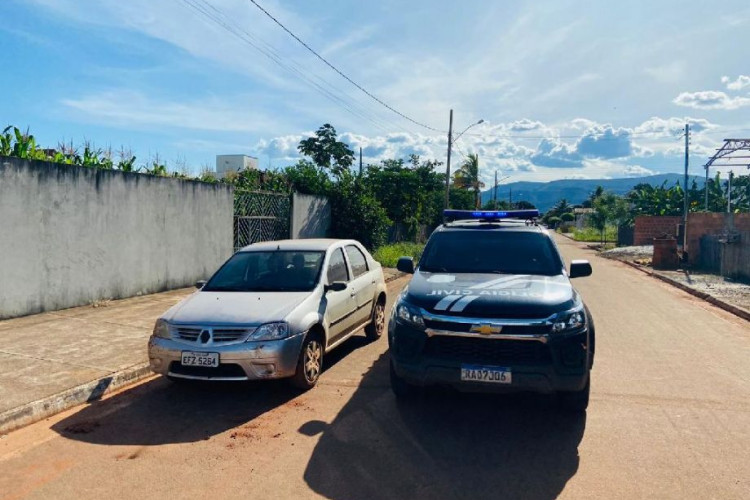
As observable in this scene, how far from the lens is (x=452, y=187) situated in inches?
2098

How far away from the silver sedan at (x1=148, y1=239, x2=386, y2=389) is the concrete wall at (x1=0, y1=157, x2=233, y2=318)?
14.2 ft

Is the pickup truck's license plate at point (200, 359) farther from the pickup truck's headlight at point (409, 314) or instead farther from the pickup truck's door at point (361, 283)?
the pickup truck's door at point (361, 283)

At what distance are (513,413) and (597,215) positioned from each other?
149ft

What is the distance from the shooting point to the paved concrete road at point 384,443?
370 centimetres

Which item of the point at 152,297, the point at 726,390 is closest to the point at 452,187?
the point at 152,297

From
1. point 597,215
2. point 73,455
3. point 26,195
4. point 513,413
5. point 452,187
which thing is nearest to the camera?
point 73,455

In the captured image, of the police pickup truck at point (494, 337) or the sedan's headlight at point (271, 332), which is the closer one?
the police pickup truck at point (494, 337)

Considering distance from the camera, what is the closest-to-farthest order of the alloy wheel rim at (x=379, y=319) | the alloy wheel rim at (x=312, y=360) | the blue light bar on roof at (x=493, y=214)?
the alloy wheel rim at (x=312, y=360) < the blue light bar on roof at (x=493, y=214) < the alloy wheel rim at (x=379, y=319)

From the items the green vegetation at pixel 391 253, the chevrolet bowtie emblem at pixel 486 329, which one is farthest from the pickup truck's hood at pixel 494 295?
the green vegetation at pixel 391 253

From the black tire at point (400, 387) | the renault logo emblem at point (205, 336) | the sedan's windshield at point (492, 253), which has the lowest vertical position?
the black tire at point (400, 387)

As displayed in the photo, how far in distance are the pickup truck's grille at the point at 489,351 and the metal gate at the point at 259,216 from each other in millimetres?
10679

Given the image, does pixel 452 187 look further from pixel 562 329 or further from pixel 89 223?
pixel 562 329

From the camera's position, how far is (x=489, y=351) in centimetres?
452

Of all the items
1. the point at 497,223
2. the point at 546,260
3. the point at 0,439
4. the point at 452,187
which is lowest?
the point at 0,439
